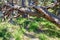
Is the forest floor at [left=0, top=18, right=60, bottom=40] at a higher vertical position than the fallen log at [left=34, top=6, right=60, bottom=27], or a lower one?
lower

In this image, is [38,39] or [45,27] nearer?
[38,39]

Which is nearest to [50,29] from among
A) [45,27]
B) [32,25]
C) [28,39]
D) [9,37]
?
[45,27]

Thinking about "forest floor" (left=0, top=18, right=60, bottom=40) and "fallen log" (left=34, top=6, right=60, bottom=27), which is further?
"forest floor" (left=0, top=18, right=60, bottom=40)

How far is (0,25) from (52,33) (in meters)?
2.80

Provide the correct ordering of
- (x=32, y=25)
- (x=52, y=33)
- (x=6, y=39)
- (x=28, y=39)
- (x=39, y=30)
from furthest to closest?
(x=32, y=25) < (x=39, y=30) < (x=52, y=33) < (x=28, y=39) < (x=6, y=39)

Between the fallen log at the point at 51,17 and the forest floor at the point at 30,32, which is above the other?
the fallen log at the point at 51,17

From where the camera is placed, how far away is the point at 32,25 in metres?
8.98

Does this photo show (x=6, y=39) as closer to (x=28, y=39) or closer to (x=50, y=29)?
(x=28, y=39)

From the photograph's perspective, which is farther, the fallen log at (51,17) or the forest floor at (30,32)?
the forest floor at (30,32)

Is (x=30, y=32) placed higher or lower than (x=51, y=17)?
lower

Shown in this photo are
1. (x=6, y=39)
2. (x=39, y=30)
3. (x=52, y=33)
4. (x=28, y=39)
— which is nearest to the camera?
(x=6, y=39)

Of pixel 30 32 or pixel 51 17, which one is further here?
pixel 30 32

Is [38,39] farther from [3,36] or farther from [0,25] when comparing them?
[0,25]

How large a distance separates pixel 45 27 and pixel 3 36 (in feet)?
8.73
